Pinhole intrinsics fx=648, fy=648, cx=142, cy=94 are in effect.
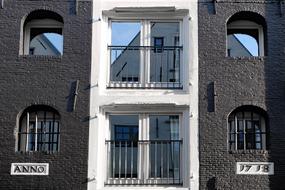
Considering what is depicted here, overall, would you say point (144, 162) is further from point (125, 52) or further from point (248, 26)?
point (248, 26)

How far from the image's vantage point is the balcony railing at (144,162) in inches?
566

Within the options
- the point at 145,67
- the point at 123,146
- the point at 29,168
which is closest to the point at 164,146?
the point at 123,146

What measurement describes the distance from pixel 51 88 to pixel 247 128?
4.54 metres

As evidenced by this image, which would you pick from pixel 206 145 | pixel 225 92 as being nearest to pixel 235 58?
pixel 225 92

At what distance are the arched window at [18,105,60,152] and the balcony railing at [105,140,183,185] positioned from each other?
1.29 meters

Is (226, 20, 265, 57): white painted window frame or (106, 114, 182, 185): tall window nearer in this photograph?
(106, 114, 182, 185): tall window

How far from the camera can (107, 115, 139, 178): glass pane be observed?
47.6 feet

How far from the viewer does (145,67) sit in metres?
15.0

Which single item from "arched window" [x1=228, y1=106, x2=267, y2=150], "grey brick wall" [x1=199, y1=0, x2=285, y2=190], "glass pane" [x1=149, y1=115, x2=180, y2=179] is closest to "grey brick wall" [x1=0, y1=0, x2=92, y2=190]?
"glass pane" [x1=149, y1=115, x2=180, y2=179]

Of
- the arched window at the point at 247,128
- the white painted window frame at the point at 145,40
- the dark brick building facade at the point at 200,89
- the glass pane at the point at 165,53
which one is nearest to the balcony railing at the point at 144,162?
the dark brick building facade at the point at 200,89

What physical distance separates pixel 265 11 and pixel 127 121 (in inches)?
163

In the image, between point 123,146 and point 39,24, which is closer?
point 123,146

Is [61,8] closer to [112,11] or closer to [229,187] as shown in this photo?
[112,11]

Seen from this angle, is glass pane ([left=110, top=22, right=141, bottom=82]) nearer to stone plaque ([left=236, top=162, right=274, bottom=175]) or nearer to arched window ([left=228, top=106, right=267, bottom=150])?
arched window ([left=228, top=106, right=267, bottom=150])
